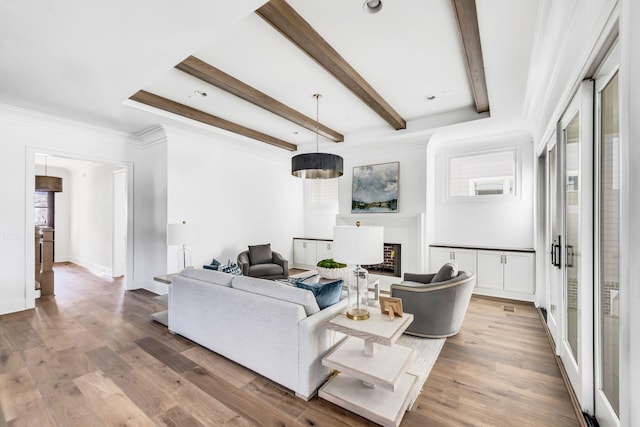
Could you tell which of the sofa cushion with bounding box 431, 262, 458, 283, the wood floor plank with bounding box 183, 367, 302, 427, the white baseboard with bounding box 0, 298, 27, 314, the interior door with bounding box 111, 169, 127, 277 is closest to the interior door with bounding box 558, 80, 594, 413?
the sofa cushion with bounding box 431, 262, 458, 283

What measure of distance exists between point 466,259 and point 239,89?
14.0 ft

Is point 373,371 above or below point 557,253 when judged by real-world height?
below

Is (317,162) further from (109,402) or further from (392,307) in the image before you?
(109,402)

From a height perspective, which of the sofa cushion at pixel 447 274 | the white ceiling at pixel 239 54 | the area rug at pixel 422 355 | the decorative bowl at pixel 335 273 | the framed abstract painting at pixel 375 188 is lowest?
the area rug at pixel 422 355

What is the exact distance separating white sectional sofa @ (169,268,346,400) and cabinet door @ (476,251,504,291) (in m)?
3.13

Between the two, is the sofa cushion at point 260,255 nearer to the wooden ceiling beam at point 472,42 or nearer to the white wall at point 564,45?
the wooden ceiling beam at point 472,42

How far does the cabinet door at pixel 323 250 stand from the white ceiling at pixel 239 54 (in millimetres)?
3134

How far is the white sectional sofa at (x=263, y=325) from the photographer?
80.6 inches

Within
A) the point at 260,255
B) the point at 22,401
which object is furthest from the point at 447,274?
the point at 22,401

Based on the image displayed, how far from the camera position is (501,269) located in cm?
439

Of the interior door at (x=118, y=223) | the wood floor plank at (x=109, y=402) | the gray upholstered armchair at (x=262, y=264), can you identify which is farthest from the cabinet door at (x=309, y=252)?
the wood floor plank at (x=109, y=402)

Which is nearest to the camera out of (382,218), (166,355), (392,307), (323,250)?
(392,307)

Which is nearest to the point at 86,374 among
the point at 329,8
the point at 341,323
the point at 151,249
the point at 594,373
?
the point at 341,323

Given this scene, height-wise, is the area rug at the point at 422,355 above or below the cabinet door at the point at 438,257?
below
